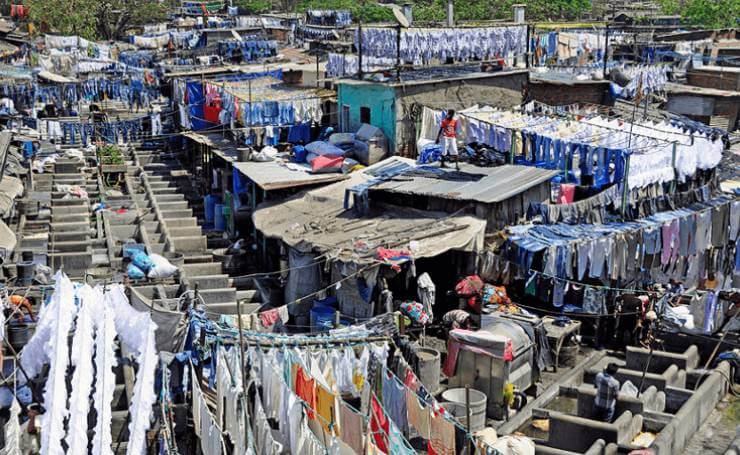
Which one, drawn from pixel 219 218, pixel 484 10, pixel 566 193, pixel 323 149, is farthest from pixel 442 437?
pixel 484 10

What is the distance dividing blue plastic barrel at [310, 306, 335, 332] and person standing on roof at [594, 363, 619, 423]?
628cm

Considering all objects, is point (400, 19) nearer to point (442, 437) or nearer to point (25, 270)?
point (25, 270)

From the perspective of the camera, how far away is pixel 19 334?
15102mm

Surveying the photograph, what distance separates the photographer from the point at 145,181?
106ft

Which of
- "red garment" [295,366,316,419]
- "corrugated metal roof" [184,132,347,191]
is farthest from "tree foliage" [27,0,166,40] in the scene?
"red garment" [295,366,316,419]

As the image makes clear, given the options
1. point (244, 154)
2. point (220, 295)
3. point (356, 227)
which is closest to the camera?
point (356, 227)

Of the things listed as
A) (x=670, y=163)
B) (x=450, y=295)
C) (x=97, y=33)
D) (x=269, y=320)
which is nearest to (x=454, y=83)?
(x=670, y=163)

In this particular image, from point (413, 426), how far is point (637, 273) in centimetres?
792

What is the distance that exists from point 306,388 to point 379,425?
5.08 feet

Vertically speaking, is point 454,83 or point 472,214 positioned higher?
point 454,83

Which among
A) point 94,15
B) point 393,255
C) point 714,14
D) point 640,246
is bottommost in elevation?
point 640,246

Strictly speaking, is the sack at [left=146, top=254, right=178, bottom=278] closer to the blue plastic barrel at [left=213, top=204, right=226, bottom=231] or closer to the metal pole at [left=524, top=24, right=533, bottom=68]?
the blue plastic barrel at [left=213, top=204, right=226, bottom=231]

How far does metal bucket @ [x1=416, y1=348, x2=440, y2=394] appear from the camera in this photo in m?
16.6

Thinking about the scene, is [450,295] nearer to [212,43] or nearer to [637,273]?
[637,273]
